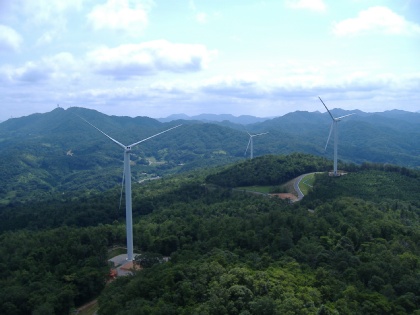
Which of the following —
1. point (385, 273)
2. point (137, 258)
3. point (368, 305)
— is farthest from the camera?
point (137, 258)

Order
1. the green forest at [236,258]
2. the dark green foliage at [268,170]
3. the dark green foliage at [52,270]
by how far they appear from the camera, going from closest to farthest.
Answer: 1. the green forest at [236,258]
2. the dark green foliage at [52,270]
3. the dark green foliage at [268,170]

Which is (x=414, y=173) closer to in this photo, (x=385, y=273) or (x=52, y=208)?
(x=385, y=273)

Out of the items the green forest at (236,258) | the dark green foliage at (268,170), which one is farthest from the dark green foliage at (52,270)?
the dark green foliage at (268,170)

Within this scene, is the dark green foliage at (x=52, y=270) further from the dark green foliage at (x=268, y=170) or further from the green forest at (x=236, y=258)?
the dark green foliage at (x=268, y=170)

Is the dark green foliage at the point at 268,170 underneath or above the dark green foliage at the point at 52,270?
above

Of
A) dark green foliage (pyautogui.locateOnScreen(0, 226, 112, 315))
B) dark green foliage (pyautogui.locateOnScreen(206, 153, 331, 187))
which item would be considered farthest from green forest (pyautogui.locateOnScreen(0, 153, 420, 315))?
dark green foliage (pyautogui.locateOnScreen(206, 153, 331, 187))

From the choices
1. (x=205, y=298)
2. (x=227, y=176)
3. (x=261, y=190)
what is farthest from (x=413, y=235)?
(x=227, y=176)

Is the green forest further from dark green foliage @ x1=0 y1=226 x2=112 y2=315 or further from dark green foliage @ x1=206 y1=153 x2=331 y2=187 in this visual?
dark green foliage @ x1=206 y1=153 x2=331 y2=187

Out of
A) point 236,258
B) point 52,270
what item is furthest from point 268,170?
point 52,270
